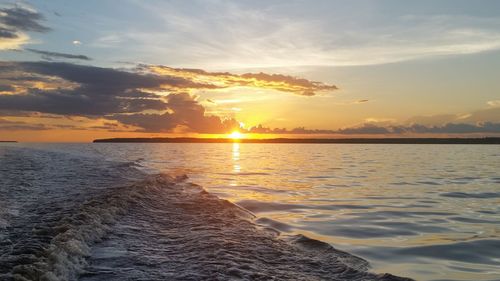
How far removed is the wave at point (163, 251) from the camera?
24.3 ft

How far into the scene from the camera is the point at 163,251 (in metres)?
9.03

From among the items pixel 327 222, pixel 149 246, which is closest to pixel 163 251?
pixel 149 246

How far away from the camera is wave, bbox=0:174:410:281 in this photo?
292 inches

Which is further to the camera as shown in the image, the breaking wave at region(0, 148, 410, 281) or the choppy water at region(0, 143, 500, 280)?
the choppy water at region(0, 143, 500, 280)

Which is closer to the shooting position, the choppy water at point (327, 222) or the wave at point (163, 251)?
the wave at point (163, 251)

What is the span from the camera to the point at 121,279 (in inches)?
277

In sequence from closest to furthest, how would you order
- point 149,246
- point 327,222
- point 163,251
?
point 163,251 → point 149,246 → point 327,222

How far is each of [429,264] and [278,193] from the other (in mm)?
12743

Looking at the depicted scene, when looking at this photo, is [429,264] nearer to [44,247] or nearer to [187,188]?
[44,247]

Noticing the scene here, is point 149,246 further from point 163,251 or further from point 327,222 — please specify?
point 327,222

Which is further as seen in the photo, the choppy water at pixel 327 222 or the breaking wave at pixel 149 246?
the choppy water at pixel 327 222

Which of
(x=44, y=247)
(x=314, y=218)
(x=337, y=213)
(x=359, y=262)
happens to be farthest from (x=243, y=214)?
(x=44, y=247)

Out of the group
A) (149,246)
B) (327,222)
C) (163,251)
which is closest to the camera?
(163,251)

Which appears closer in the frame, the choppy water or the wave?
the wave
